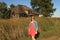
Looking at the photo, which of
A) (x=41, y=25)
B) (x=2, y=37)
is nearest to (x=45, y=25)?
(x=41, y=25)

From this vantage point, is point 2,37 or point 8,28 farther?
point 8,28

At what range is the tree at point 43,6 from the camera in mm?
72750

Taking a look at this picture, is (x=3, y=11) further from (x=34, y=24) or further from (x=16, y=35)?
(x=34, y=24)

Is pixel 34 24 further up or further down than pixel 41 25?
further up

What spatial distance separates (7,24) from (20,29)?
1.76 m

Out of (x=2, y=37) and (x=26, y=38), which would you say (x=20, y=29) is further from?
(x=2, y=37)

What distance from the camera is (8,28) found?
17266mm

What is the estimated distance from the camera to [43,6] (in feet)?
245

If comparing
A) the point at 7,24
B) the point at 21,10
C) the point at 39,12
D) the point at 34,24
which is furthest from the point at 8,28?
the point at 39,12

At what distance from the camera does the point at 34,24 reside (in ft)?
41.1

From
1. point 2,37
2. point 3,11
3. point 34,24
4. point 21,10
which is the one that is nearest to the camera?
point 34,24

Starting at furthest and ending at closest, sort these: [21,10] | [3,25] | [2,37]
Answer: [21,10], [3,25], [2,37]

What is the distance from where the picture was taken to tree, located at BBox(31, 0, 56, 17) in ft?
239

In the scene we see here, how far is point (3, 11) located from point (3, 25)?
34772 millimetres
